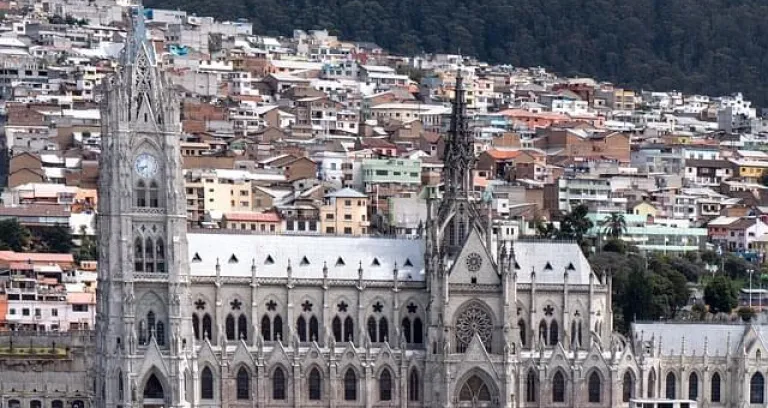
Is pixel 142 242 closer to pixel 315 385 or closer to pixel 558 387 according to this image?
pixel 315 385

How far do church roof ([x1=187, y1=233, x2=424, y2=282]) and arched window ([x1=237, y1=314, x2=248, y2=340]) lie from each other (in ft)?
6.05

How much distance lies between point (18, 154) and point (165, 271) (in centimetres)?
5597

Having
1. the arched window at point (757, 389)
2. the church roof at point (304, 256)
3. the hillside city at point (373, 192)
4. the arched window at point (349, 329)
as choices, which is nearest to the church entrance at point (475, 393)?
the hillside city at point (373, 192)

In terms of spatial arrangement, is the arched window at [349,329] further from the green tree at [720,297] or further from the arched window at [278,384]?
the green tree at [720,297]

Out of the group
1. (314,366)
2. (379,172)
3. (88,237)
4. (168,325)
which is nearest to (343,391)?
(314,366)

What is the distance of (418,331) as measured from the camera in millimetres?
110812

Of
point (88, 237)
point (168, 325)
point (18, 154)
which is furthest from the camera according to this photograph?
point (18, 154)

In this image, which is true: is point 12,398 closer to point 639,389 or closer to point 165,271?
point 165,271

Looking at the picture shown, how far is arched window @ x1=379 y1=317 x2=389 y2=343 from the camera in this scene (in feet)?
362

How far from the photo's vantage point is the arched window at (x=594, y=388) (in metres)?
110

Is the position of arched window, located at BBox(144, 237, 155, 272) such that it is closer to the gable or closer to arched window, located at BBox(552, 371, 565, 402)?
the gable

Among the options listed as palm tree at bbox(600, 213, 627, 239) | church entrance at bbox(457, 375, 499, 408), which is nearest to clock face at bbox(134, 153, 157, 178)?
church entrance at bbox(457, 375, 499, 408)

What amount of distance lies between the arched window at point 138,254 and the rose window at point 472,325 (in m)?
14.0

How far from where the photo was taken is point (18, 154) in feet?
528
